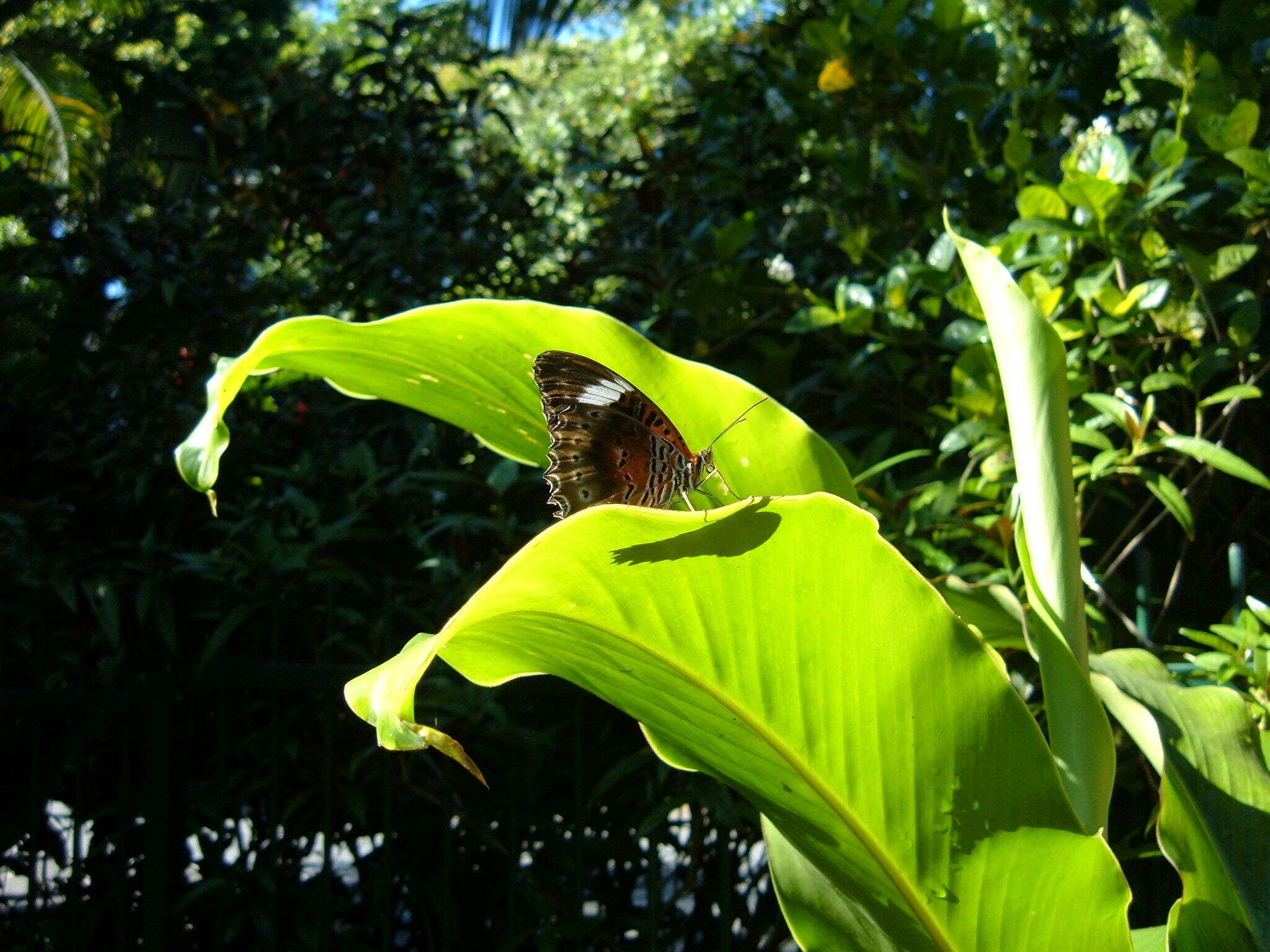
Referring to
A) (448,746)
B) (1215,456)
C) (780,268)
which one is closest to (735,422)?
(448,746)

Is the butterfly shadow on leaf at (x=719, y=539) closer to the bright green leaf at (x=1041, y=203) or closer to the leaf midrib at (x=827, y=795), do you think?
the leaf midrib at (x=827, y=795)

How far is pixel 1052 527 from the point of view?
39.4 inches

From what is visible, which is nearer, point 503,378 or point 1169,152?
point 503,378

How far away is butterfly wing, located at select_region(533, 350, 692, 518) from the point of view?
3.80ft

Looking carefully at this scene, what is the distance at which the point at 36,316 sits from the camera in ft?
8.86

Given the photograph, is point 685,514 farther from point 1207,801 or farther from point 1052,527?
point 1207,801

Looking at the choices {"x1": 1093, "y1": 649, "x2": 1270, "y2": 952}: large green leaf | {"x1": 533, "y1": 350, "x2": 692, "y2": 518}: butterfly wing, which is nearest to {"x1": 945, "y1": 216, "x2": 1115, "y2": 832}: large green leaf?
{"x1": 1093, "y1": 649, "x2": 1270, "y2": 952}: large green leaf

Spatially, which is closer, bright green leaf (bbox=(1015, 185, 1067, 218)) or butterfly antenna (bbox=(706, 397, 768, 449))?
butterfly antenna (bbox=(706, 397, 768, 449))

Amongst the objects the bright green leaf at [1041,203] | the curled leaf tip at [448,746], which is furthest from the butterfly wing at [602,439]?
the bright green leaf at [1041,203]

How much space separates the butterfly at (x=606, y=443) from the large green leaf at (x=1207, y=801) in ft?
1.94

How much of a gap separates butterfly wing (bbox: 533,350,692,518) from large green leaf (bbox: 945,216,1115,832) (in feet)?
1.31

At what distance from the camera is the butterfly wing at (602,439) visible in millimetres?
1157

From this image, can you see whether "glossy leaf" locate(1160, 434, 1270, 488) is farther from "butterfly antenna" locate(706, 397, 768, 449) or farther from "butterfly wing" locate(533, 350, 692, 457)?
"butterfly wing" locate(533, 350, 692, 457)

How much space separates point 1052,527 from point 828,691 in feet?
1.05
